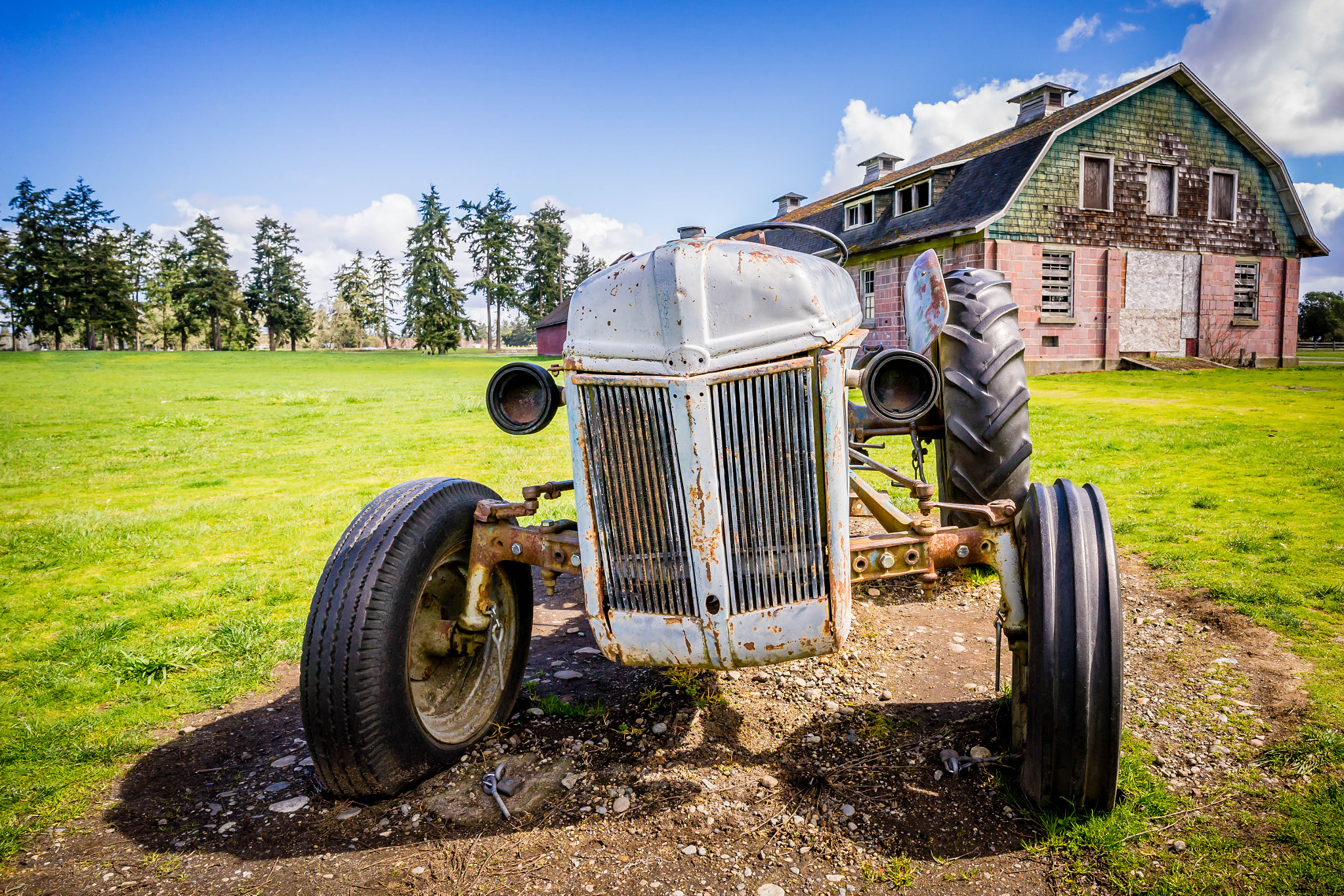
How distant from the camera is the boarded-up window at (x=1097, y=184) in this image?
20.6 meters

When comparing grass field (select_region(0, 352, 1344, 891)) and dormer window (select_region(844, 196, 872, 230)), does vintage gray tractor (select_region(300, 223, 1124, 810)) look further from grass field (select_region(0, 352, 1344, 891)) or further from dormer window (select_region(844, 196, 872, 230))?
dormer window (select_region(844, 196, 872, 230))

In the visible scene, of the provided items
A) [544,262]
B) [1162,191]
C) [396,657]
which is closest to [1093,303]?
[1162,191]

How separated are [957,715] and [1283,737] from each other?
1.08 m

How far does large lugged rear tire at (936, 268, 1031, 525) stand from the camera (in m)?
3.65

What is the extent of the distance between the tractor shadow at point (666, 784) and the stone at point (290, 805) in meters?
0.01

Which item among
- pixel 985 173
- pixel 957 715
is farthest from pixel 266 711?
pixel 985 173

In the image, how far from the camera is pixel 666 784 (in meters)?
2.52

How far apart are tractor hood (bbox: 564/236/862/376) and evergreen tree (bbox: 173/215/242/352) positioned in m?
71.2

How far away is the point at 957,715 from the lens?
292 centimetres

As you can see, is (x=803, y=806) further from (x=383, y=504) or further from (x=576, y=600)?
(x=576, y=600)

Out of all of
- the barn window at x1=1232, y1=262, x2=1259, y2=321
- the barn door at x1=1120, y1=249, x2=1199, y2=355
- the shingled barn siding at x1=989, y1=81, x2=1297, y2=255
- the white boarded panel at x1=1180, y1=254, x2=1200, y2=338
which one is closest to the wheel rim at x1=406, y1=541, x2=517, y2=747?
the shingled barn siding at x1=989, y1=81, x2=1297, y2=255

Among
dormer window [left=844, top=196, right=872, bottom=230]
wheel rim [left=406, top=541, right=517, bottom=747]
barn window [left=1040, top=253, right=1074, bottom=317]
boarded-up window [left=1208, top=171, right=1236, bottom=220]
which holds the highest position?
dormer window [left=844, top=196, right=872, bottom=230]

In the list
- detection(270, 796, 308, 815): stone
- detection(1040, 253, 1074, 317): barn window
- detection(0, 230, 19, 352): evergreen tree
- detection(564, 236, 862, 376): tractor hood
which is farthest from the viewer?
detection(0, 230, 19, 352): evergreen tree

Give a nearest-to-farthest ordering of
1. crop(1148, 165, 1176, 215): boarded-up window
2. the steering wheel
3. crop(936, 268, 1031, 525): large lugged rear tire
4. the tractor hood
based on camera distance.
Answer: the tractor hood → the steering wheel → crop(936, 268, 1031, 525): large lugged rear tire → crop(1148, 165, 1176, 215): boarded-up window
